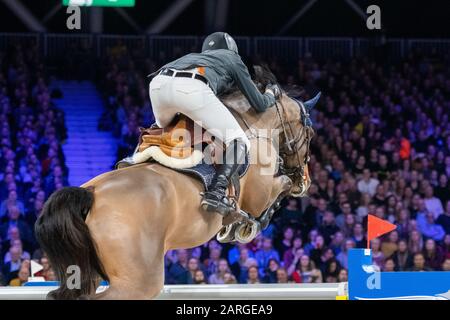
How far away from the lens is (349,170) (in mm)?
13281

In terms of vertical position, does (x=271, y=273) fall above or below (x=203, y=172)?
below

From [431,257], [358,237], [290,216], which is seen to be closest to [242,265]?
[290,216]

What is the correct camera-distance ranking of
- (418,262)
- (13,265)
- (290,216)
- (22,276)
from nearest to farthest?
(22,276) < (13,265) < (418,262) < (290,216)

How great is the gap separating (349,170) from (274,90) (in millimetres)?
6997

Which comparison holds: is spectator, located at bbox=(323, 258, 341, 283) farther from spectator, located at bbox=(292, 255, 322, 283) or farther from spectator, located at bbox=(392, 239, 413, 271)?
spectator, located at bbox=(392, 239, 413, 271)

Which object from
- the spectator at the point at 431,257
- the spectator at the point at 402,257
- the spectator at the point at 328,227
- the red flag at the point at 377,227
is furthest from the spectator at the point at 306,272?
the red flag at the point at 377,227

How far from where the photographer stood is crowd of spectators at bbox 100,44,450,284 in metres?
11.0

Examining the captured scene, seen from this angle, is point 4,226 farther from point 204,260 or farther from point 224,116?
point 224,116

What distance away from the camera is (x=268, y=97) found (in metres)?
6.30

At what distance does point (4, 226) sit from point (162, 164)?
21.9ft

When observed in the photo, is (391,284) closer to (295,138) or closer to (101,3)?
(295,138)

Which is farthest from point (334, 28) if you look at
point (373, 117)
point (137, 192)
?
point (137, 192)

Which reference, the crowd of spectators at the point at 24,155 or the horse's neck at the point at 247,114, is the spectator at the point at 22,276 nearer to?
the crowd of spectators at the point at 24,155

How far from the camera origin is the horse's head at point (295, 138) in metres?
6.68
